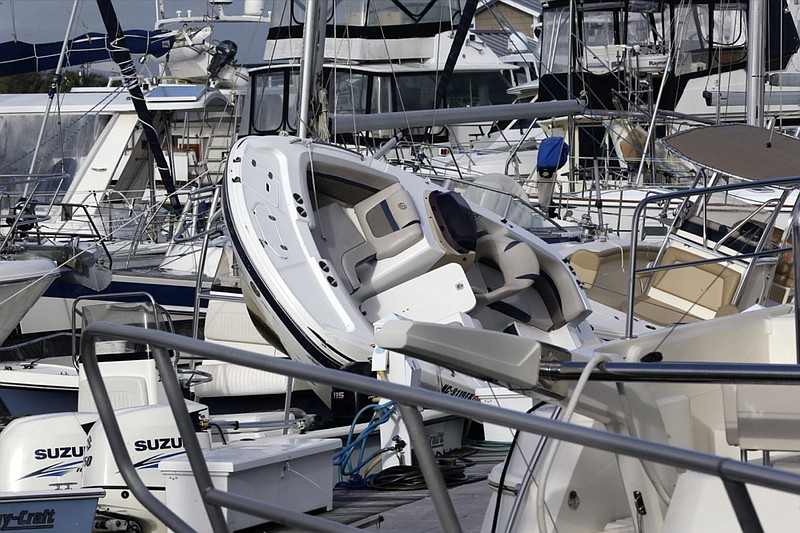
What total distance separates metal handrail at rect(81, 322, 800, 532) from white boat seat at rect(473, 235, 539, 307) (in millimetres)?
4926

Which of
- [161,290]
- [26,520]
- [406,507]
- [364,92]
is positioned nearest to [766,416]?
[406,507]

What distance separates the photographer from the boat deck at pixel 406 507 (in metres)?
4.78

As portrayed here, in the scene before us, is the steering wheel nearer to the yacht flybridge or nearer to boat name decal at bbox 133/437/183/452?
boat name decal at bbox 133/437/183/452

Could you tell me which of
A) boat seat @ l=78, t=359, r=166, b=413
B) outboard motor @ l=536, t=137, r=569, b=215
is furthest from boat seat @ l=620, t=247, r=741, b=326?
boat seat @ l=78, t=359, r=166, b=413

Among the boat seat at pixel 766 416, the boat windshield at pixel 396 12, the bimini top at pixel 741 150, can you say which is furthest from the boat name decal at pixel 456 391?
the boat windshield at pixel 396 12

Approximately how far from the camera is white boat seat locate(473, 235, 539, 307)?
799cm

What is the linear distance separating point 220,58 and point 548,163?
10.8 meters

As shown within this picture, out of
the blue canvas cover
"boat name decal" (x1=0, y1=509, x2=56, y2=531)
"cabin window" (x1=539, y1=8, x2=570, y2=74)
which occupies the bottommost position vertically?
"boat name decal" (x1=0, y1=509, x2=56, y2=531)

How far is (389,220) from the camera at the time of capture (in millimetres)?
8250

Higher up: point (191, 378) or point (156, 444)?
point (156, 444)

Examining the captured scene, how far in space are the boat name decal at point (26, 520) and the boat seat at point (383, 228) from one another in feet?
12.0

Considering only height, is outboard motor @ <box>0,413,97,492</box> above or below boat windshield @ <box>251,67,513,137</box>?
below

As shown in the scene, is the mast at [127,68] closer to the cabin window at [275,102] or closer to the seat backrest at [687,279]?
the cabin window at [275,102]

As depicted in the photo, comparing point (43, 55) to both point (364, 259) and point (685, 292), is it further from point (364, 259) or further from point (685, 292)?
point (685, 292)
